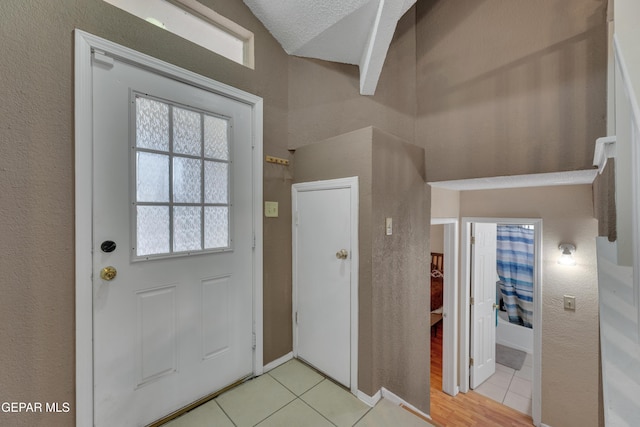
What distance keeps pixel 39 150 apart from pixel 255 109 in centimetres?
119

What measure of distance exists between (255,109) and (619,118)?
2.01 m

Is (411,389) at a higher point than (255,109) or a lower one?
lower

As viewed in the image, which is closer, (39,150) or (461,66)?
(39,150)

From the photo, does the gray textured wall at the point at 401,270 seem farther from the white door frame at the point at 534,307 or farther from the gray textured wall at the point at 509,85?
the white door frame at the point at 534,307

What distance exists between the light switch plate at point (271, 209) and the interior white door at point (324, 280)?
18 centimetres

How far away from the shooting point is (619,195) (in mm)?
1151

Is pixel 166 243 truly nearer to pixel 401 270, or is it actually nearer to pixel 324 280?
pixel 324 280

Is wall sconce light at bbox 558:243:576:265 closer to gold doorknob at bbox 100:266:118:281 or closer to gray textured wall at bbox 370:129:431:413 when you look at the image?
gray textured wall at bbox 370:129:431:413

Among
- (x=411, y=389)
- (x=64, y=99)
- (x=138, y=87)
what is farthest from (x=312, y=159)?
(x=411, y=389)

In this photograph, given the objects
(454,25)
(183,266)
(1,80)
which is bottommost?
(183,266)

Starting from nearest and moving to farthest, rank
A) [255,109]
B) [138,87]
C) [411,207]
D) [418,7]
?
[138,87] → [255,109] → [411,207] → [418,7]

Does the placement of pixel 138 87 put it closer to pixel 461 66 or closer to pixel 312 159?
pixel 312 159

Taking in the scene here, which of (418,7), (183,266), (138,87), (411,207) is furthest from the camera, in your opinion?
(418,7)

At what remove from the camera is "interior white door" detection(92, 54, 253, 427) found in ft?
4.33
